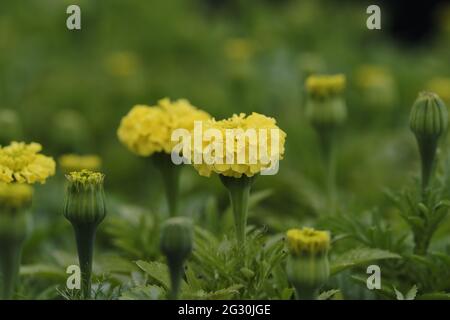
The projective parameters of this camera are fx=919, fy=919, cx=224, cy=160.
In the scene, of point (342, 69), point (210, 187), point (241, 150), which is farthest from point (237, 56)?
point (241, 150)

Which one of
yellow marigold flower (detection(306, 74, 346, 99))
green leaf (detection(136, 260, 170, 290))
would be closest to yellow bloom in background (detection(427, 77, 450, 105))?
yellow marigold flower (detection(306, 74, 346, 99))

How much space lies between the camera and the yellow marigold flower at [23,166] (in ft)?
4.82

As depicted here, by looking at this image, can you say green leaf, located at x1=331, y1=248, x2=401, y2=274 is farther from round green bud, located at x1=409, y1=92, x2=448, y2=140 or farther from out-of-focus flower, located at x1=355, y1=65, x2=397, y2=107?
out-of-focus flower, located at x1=355, y1=65, x2=397, y2=107

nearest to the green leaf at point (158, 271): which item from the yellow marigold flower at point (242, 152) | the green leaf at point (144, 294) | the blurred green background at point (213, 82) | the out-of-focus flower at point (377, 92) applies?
the green leaf at point (144, 294)

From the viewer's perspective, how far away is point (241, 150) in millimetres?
1388

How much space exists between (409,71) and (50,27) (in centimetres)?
149

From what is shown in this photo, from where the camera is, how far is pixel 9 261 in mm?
1440

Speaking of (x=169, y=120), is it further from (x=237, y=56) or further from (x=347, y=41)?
(x=347, y=41)

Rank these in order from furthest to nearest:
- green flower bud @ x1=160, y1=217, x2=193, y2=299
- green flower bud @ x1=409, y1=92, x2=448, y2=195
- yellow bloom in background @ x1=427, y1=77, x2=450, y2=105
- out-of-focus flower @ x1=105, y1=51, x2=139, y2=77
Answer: out-of-focus flower @ x1=105, y1=51, x2=139, y2=77
yellow bloom in background @ x1=427, y1=77, x2=450, y2=105
green flower bud @ x1=409, y1=92, x2=448, y2=195
green flower bud @ x1=160, y1=217, x2=193, y2=299

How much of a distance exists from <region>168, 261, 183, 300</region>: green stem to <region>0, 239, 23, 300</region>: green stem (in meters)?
0.26

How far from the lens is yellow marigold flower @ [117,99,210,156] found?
5.53 ft

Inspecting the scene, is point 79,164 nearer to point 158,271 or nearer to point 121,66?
point 158,271

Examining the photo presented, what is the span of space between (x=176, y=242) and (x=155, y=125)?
0.44 metres

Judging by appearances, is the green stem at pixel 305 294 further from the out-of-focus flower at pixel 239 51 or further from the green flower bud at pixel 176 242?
the out-of-focus flower at pixel 239 51
